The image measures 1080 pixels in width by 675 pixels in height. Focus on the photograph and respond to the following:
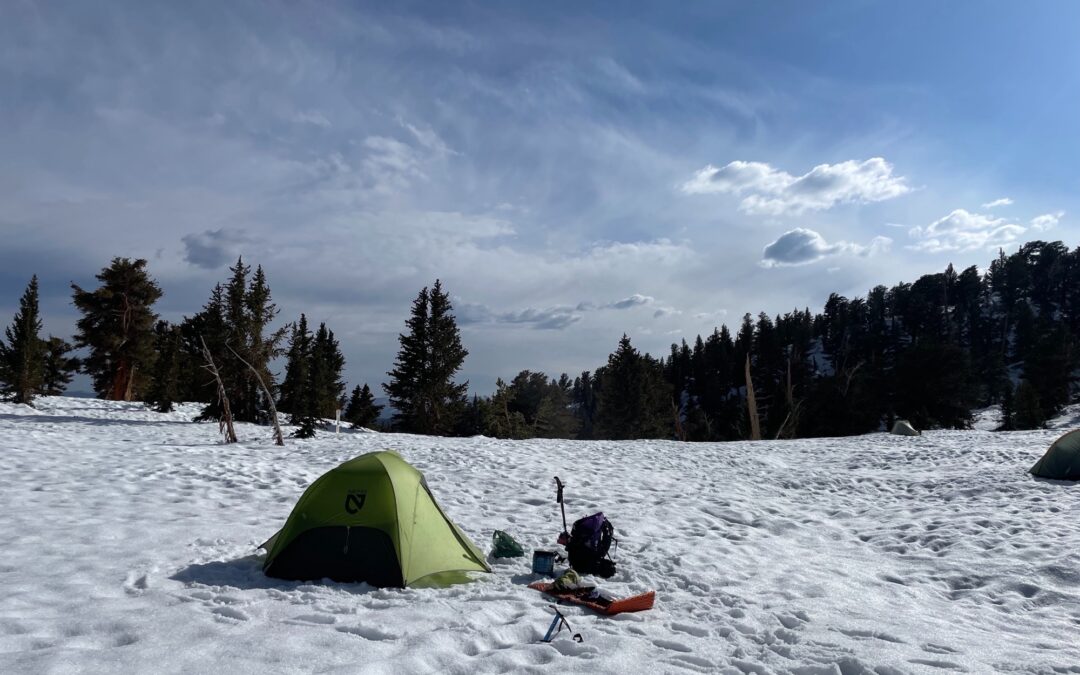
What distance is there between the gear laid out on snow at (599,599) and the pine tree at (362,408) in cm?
4909

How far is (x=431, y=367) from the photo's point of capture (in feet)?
133

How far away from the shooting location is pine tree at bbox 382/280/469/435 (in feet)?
132

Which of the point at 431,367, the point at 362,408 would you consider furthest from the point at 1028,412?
the point at 362,408

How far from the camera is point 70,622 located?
5121 mm

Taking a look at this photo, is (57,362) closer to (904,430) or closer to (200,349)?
(200,349)

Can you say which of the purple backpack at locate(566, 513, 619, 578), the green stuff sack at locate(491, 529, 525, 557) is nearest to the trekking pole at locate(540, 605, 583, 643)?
the purple backpack at locate(566, 513, 619, 578)

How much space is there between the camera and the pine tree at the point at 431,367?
40281mm

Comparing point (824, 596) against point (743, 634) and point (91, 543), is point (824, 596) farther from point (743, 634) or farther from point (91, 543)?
point (91, 543)

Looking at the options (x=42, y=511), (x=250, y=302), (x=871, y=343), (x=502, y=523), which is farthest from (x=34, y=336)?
(x=871, y=343)

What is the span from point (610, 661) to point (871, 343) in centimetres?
8983

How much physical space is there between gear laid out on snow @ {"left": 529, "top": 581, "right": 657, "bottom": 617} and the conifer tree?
39.5m

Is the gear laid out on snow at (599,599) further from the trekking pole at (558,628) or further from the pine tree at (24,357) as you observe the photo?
the pine tree at (24,357)

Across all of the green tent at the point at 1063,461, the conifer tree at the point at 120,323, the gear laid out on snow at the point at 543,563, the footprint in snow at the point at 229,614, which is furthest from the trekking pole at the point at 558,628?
the conifer tree at the point at 120,323

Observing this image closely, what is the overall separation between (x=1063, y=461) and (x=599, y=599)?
14.1 metres
